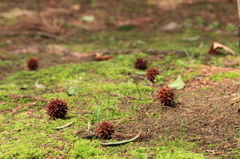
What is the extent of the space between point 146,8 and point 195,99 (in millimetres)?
5868

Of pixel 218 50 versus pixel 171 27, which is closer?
pixel 218 50

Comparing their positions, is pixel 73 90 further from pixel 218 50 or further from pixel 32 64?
pixel 218 50

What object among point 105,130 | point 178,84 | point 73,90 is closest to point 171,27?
point 178,84

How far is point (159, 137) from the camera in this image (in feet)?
6.71

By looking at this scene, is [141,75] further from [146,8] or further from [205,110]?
[146,8]

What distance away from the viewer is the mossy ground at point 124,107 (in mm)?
1912

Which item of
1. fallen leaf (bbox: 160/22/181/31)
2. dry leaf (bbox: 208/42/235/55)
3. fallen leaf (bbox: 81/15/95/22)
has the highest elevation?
fallen leaf (bbox: 81/15/95/22)

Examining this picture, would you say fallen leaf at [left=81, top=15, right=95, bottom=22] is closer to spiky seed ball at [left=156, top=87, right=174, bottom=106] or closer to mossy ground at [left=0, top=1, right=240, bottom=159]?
mossy ground at [left=0, top=1, right=240, bottom=159]

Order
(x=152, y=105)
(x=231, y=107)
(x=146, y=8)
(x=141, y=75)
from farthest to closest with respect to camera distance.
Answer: (x=146, y=8)
(x=141, y=75)
(x=152, y=105)
(x=231, y=107)

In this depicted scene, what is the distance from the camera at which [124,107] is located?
2580 millimetres

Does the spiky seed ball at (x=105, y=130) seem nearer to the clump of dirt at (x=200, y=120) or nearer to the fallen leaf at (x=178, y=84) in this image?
the clump of dirt at (x=200, y=120)

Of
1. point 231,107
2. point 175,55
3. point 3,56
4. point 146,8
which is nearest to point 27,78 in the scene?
point 3,56

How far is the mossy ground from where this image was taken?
191 cm

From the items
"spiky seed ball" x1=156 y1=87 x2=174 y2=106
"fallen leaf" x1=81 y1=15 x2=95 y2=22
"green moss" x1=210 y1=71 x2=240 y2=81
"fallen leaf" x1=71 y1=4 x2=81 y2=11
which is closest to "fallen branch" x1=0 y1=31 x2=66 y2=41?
"fallen leaf" x1=81 y1=15 x2=95 y2=22
